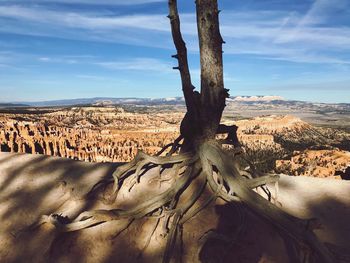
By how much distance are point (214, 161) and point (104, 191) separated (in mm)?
2440

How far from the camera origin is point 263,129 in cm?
10881

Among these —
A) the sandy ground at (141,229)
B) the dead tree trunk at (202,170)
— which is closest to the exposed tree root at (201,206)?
the dead tree trunk at (202,170)

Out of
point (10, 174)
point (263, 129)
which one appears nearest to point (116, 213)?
point (10, 174)

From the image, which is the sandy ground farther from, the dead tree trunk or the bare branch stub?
the bare branch stub

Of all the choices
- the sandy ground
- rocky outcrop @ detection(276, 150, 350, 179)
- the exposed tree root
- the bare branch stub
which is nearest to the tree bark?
the bare branch stub

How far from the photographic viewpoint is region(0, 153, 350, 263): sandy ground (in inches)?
209

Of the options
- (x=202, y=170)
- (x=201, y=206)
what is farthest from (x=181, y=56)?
(x=201, y=206)

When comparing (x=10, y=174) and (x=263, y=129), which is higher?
(x=10, y=174)

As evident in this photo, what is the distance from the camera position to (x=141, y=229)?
19.2ft

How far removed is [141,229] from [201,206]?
42.6 inches

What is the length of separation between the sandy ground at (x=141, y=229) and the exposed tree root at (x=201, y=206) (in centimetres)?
17

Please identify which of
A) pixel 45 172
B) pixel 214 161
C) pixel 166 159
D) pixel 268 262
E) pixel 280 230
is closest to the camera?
pixel 268 262

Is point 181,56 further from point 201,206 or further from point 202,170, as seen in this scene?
point 201,206

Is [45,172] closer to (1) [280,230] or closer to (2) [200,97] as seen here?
(2) [200,97]
